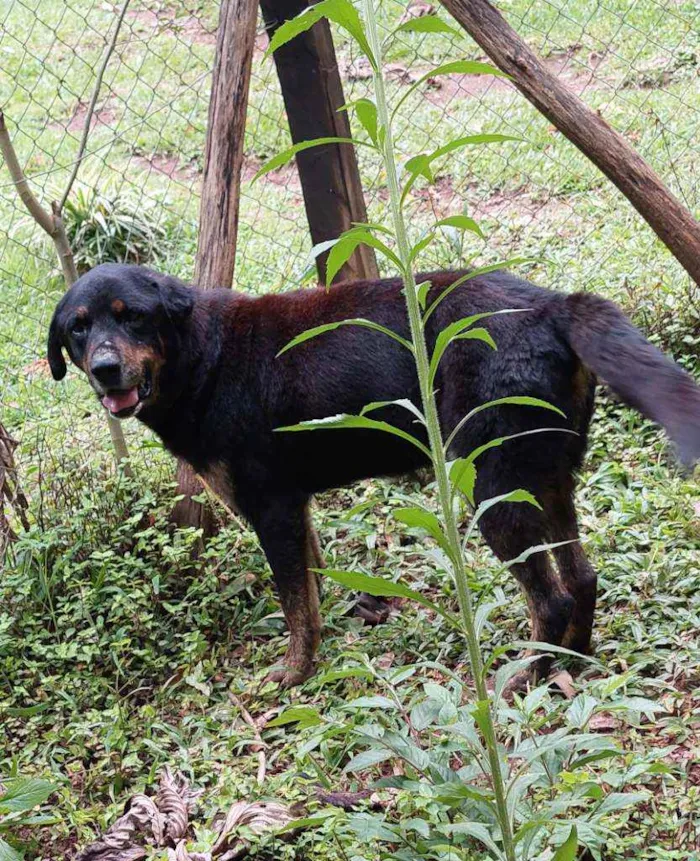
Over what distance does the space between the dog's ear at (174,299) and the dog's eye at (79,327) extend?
327 millimetres

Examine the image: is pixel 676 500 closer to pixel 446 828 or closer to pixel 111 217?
pixel 446 828

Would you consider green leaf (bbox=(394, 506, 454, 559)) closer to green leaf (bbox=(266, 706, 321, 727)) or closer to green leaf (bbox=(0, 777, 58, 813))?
green leaf (bbox=(266, 706, 321, 727))

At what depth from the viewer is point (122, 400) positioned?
434cm

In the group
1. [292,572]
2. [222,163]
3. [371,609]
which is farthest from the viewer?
[222,163]

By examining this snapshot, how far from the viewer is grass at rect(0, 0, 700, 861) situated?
11.1 feet

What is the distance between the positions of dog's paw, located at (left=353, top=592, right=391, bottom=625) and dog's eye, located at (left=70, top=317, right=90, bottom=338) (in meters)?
1.70

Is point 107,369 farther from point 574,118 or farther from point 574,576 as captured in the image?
point 574,118

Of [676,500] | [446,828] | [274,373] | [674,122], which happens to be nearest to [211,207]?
[274,373]

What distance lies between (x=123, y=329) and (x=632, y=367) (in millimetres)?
2101

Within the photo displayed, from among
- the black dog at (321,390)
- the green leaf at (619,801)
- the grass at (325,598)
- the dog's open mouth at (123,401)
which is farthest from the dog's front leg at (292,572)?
the green leaf at (619,801)

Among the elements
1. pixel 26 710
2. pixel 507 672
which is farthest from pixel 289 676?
pixel 507 672

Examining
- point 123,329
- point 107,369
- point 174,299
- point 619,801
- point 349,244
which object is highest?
point 174,299

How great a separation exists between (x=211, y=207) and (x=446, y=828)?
11.9ft

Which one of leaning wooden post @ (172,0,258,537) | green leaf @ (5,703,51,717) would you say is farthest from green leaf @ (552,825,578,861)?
leaning wooden post @ (172,0,258,537)
